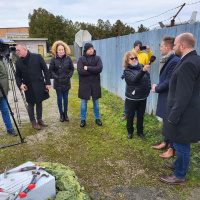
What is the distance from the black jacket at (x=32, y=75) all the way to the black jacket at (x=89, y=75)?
33.0 inches

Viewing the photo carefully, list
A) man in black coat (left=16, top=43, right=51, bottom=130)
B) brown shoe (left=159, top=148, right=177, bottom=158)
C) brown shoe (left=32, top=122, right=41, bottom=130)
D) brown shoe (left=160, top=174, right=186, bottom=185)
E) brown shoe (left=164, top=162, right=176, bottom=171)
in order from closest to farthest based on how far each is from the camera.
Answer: brown shoe (left=160, top=174, right=186, bottom=185) → brown shoe (left=164, top=162, right=176, bottom=171) → brown shoe (left=159, top=148, right=177, bottom=158) → man in black coat (left=16, top=43, right=51, bottom=130) → brown shoe (left=32, top=122, right=41, bottom=130)

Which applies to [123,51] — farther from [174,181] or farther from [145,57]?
[174,181]

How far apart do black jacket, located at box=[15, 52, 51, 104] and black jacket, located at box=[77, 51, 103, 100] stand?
2.75 feet

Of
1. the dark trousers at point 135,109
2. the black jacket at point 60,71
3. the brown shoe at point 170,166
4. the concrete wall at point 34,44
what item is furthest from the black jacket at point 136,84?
the concrete wall at point 34,44

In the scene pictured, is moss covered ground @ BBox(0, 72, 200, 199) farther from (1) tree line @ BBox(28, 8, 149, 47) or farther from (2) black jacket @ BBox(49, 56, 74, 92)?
(1) tree line @ BBox(28, 8, 149, 47)

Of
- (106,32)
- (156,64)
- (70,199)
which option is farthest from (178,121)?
(106,32)

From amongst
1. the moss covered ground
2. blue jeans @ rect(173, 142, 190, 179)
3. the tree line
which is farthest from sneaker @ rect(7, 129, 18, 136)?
the tree line

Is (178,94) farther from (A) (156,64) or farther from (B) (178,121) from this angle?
(A) (156,64)

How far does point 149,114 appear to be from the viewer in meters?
4.97

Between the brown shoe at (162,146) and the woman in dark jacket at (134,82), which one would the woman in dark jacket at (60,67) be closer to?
the woman in dark jacket at (134,82)

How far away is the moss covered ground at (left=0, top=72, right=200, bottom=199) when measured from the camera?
2.65m

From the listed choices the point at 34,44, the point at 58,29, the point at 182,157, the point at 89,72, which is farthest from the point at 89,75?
the point at 58,29

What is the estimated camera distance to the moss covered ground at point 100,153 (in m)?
2.65

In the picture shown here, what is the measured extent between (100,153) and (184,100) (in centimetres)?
183
